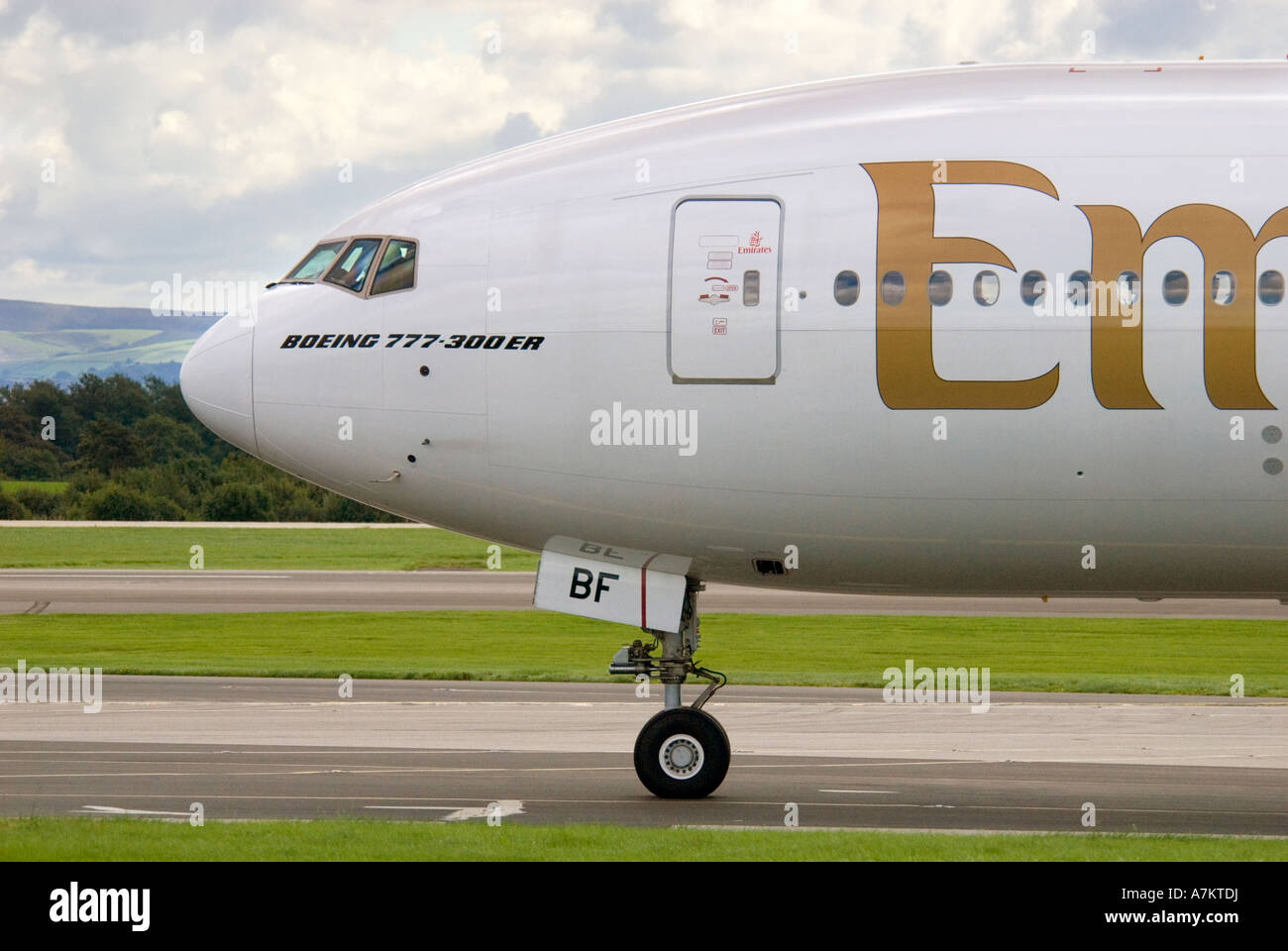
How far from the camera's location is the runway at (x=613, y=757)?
14633mm

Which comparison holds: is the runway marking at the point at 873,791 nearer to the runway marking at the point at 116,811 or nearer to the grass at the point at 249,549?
the runway marking at the point at 116,811

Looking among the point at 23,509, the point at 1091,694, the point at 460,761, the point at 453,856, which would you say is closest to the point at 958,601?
the point at 1091,694

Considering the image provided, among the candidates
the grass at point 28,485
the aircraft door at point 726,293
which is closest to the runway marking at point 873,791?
the aircraft door at point 726,293

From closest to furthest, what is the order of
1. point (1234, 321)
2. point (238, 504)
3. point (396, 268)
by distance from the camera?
point (1234, 321), point (396, 268), point (238, 504)

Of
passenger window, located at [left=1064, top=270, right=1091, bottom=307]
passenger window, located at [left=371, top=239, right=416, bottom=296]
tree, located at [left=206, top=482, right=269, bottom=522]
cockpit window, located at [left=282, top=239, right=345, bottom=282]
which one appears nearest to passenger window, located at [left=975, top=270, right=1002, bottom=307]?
passenger window, located at [left=1064, top=270, right=1091, bottom=307]

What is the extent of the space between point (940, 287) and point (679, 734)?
4787mm

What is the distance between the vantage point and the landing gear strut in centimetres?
1446

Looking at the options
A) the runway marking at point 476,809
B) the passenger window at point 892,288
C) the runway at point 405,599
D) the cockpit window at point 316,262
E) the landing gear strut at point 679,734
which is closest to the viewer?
the passenger window at point 892,288

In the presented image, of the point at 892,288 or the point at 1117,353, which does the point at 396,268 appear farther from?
the point at 1117,353

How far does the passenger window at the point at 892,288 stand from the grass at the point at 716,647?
45.4 ft

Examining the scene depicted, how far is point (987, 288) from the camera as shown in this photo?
12953mm

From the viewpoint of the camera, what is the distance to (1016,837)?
1244 centimetres

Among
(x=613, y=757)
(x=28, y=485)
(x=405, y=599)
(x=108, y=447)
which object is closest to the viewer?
(x=613, y=757)

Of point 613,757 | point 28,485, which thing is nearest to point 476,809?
point 613,757
